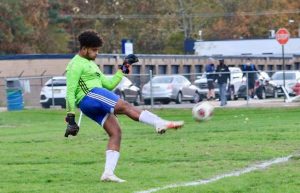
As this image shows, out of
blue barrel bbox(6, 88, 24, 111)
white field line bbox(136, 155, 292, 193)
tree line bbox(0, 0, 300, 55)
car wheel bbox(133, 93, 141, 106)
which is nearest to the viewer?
white field line bbox(136, 155, 292, 193)

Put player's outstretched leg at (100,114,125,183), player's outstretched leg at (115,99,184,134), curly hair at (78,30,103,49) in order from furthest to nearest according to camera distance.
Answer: curly hair at (78,30,103,49) → player's outstretched leg at (100,114,125,183) → player's outstretched leg at (115,99,184,134)

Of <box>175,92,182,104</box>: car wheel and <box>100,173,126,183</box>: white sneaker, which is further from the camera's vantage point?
<box>175,92,182,104</box>: car wheel

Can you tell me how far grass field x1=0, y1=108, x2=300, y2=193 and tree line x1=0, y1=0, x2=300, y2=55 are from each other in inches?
2233

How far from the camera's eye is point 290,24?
98188mm

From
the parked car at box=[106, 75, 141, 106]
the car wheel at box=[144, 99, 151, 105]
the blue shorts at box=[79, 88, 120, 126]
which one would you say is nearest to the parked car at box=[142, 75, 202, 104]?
the parked car at box=[106, 75, 141, 106]

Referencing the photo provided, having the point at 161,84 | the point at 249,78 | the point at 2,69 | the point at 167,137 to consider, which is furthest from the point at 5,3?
the point at 167,137

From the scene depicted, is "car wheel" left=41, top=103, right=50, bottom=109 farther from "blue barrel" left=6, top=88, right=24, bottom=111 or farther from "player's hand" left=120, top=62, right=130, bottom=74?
"player's hand" left=120, top=62, right=130, bottom=74

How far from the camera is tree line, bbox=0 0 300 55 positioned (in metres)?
79.8

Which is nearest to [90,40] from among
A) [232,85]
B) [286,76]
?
[232,85]

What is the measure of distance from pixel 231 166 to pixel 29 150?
5.29 m

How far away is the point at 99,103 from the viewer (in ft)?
38.2

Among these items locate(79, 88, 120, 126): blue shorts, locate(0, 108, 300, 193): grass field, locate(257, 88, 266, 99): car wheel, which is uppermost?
locate(79, 88, 120, 126): blue shorts

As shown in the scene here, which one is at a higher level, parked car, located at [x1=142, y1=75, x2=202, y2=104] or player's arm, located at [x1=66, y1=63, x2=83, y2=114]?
player's arm, located at [x1=66, y1=63, x2=83, y2=114]

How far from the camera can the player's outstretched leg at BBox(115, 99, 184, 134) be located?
11141 millimetres
